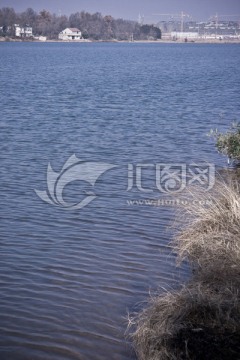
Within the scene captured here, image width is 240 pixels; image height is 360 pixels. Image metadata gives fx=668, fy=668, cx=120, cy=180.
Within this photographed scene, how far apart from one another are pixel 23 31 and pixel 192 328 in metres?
193

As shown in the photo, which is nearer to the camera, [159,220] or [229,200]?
[229,200]

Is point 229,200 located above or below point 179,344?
above

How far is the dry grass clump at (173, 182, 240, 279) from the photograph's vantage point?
7853 mm

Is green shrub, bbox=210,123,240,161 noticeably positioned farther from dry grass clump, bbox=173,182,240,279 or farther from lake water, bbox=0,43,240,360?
dry grass clump, bbox=173,182,240,279

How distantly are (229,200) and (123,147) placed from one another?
9782 millimetres

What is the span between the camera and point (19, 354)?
266 inches

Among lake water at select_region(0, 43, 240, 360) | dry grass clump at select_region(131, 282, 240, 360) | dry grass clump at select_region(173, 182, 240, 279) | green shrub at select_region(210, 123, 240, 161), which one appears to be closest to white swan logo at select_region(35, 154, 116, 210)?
lake water at select_region(0, 43, 240, 360)

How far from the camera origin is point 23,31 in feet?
631

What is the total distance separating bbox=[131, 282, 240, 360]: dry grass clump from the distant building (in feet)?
615

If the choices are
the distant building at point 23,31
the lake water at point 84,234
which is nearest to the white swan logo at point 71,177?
the lake water at point 84,234

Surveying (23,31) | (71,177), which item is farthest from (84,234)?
(23,31)

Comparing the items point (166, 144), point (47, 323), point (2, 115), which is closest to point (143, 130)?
point (166, 144)

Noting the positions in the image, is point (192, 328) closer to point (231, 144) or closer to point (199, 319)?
point (199, 319)

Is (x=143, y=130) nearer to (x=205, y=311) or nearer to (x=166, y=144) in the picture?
(x=166, y=144)
